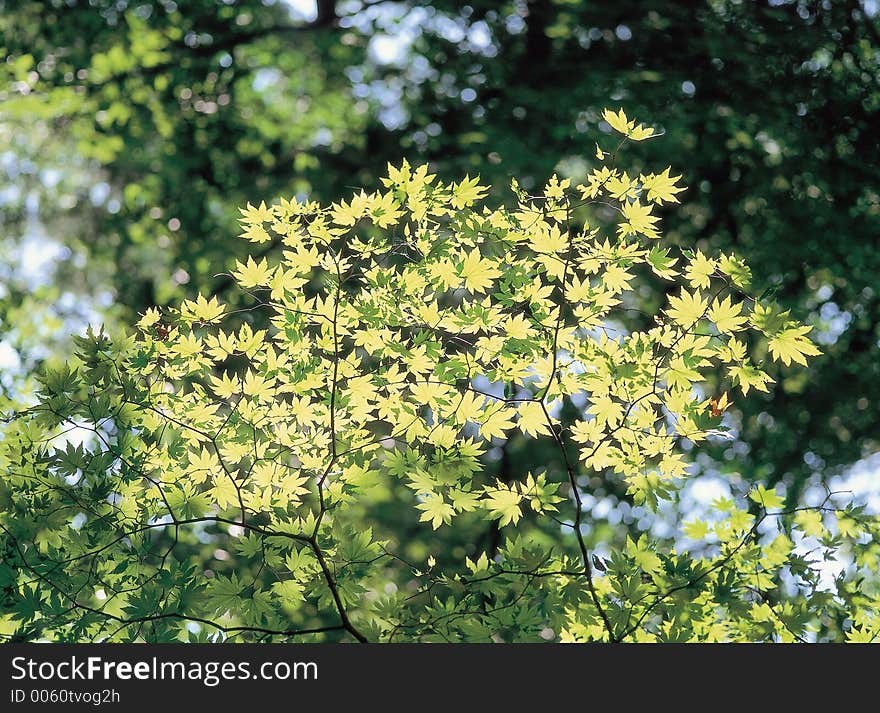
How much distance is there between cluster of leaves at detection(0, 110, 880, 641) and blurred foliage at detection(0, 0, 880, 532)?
16.9ft

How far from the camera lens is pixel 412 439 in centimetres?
334

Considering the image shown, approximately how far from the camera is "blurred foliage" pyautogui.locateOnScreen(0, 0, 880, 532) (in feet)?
28.3

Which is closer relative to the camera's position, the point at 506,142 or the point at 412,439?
the point at 412,439

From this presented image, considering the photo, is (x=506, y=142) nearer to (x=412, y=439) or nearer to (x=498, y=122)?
(x=498, y=122)

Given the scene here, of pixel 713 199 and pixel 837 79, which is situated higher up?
pixel 837 79

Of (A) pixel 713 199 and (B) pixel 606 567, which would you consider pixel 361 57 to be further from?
(B) pixel 606 567

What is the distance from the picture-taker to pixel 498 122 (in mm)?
9250

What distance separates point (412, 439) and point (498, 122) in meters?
6.60

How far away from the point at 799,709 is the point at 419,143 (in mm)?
8387

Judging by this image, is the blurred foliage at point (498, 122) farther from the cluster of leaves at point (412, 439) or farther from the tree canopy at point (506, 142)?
the cluster of leaves at point (412, 439)

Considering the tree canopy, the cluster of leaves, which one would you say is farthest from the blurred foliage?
the cluster of leaves

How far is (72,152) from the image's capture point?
12.0 metres

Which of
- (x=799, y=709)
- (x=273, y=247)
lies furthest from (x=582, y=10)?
(x=799, y=709)

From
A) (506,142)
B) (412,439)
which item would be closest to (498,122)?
(506,142)
